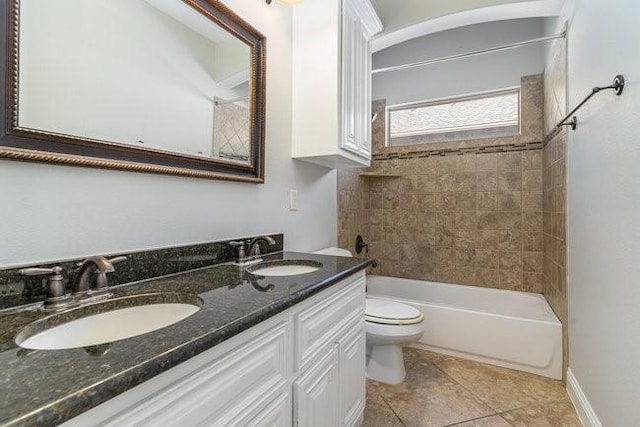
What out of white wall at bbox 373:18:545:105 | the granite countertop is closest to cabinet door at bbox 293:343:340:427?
the granite countertop

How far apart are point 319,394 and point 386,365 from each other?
41.9 inches

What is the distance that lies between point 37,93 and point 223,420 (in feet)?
3.14

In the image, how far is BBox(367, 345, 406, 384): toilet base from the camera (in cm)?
195

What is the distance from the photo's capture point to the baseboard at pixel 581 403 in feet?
4.76

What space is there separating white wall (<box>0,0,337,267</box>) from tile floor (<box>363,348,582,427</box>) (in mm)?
1045

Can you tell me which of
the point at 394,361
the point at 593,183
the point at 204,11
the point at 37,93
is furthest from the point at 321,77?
the point at 394,361

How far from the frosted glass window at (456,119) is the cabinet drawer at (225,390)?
9.34 feet

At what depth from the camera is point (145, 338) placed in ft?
1.89

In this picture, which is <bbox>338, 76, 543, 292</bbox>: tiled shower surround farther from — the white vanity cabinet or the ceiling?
the white vanity cabinet

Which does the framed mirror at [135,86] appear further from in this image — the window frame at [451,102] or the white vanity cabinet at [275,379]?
the window frame at [451,102]

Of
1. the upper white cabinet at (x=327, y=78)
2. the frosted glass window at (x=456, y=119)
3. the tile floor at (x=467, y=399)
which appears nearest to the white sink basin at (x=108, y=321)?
the upper white cabinet at (x=327, y=78)

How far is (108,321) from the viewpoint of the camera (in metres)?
0.81

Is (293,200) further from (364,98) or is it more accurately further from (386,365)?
(386,365)

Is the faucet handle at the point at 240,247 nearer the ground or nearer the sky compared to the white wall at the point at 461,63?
nearer the ground
